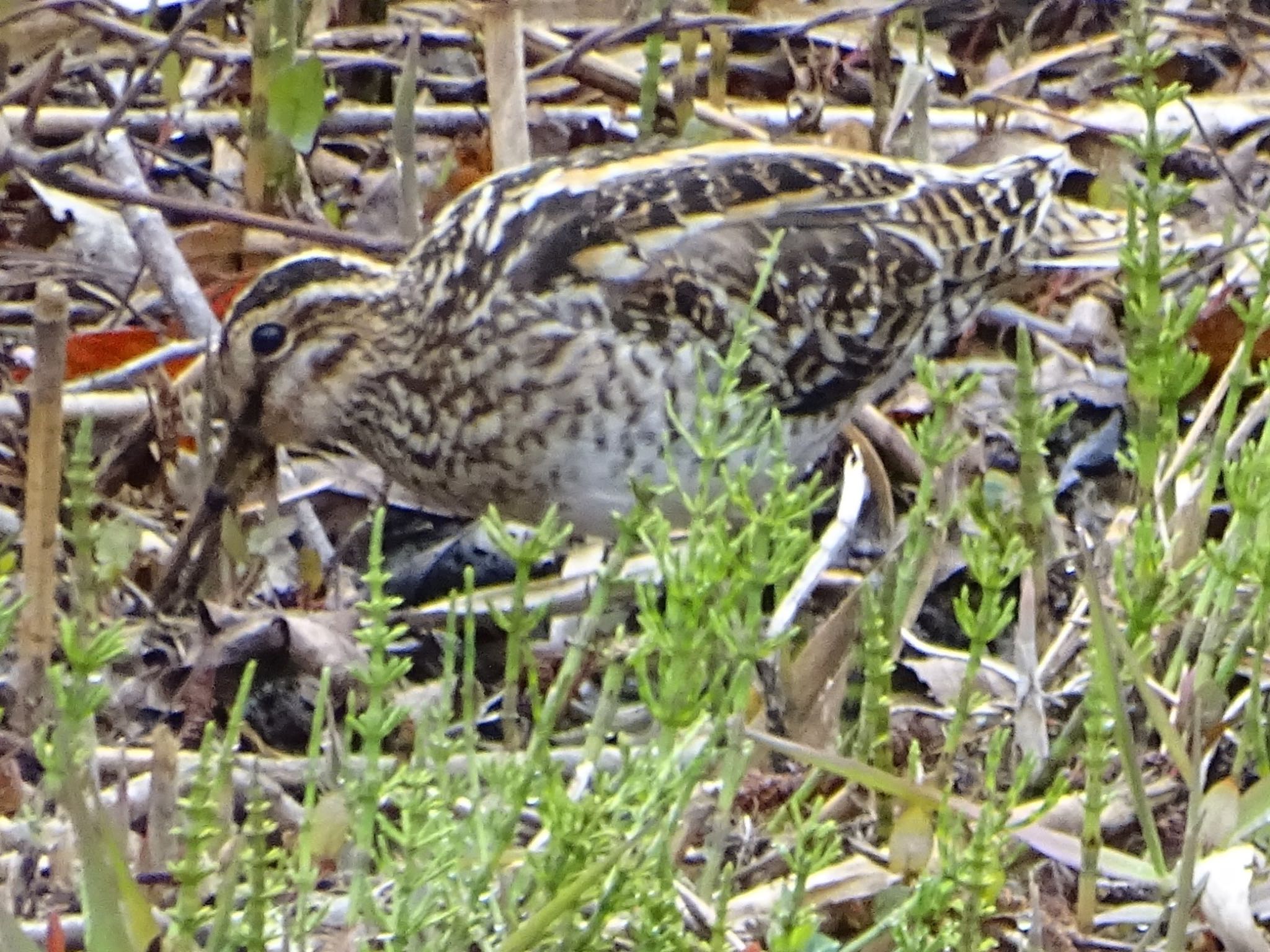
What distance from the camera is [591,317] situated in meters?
3.52

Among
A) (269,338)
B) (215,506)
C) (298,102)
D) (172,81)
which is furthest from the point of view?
(172,81)

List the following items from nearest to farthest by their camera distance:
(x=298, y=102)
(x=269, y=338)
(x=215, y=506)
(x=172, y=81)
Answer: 1. (x=215, y=506)
2. (x=269, y=338)
3. (x=298, y=102)
4. (x=172, y=81)

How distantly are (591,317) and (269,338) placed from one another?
0.55m

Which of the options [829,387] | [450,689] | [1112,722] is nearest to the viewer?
[450,689]

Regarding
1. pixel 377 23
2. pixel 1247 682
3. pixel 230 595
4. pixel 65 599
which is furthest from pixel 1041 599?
pixel 377 23

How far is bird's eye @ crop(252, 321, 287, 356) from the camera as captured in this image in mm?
3613

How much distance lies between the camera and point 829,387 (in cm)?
372

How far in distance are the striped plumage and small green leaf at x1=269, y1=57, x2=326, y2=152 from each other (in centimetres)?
30

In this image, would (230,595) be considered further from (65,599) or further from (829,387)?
(829,387)

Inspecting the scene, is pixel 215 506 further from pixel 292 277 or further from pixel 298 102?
pixel 298 102

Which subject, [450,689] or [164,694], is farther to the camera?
[164,694]

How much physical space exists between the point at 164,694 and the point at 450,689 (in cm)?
117

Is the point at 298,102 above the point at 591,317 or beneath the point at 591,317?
above

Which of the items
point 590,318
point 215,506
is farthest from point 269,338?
point 590,318
